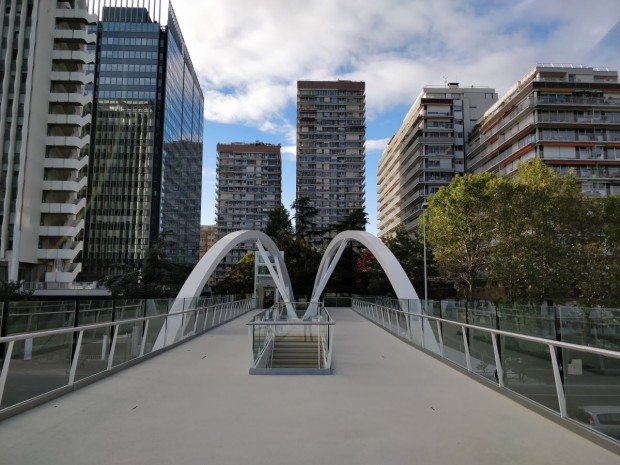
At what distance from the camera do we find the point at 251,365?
855 centimetres

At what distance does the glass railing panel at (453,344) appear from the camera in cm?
859

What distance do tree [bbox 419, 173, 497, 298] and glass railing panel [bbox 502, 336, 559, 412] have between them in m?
25.8

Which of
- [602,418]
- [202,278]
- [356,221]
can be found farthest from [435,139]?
[602,418]

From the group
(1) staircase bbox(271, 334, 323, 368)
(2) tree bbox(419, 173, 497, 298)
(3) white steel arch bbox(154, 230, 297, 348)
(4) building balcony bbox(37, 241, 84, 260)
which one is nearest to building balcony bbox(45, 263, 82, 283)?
(4) building balcony bbox(37, 241, 84, 260)

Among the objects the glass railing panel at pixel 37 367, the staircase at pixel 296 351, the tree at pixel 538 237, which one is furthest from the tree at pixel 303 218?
the glass railing panel at pixel 37 367

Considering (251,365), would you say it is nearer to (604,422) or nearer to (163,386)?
(163,386)

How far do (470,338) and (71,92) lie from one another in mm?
52541

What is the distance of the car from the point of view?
4.20m

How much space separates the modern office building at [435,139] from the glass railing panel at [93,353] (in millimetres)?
61857

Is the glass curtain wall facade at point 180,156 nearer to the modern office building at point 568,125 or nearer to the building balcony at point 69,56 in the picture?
the building balcony at point 69,56

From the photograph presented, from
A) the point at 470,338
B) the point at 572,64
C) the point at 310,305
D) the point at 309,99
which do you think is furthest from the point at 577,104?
the point at 309,99

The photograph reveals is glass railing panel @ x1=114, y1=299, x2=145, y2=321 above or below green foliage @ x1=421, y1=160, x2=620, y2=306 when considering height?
below

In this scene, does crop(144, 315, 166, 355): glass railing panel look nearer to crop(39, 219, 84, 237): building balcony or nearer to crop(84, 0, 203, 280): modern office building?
crop(39, 219, 84, 237): building balcony

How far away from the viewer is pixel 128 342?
919cm
